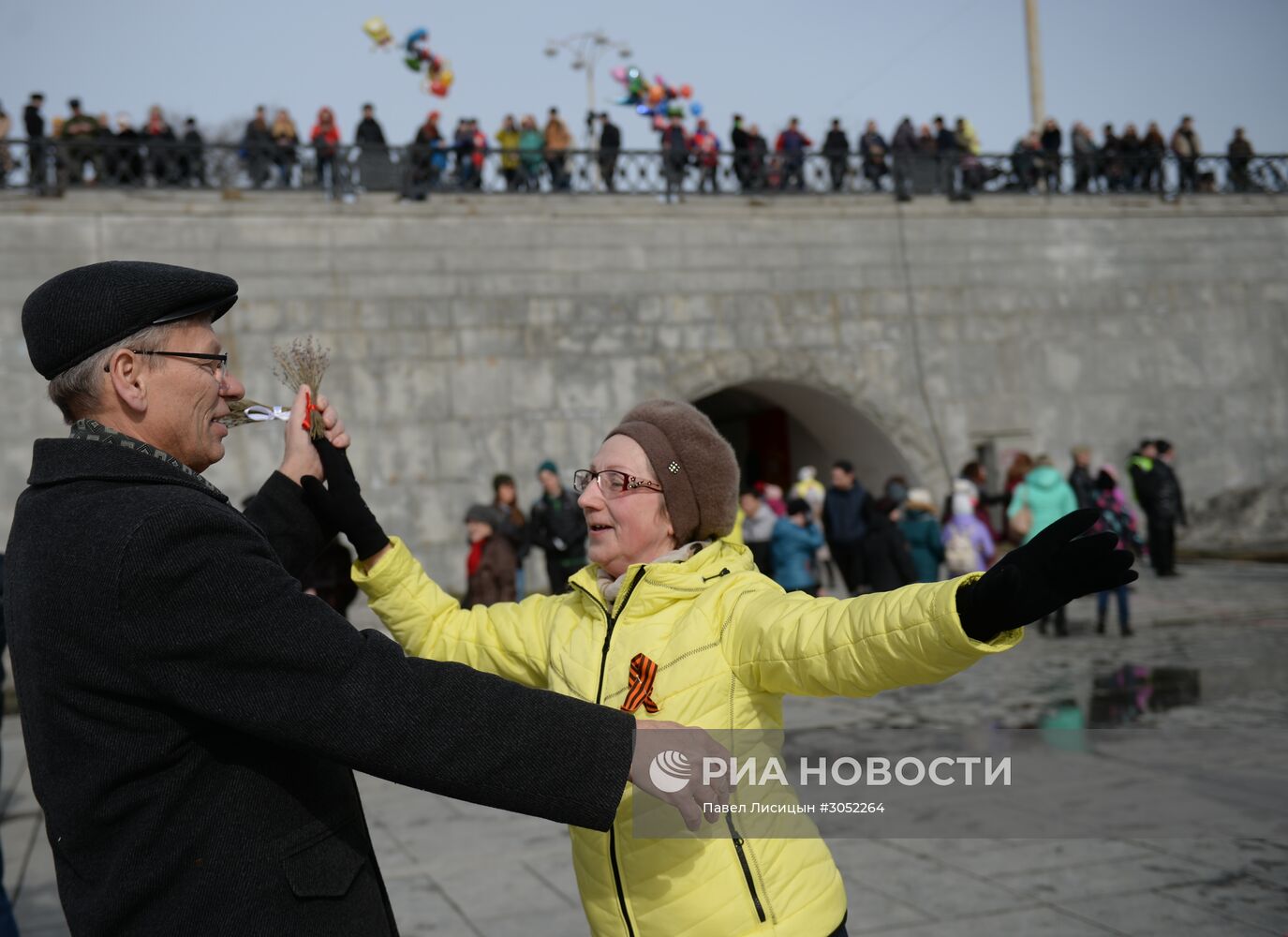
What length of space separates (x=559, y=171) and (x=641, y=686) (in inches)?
623

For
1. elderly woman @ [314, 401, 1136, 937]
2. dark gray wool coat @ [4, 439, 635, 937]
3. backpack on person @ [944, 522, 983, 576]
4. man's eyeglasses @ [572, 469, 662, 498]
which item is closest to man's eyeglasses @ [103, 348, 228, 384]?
dark gray wool coat @ [4, 439, 635, 937]

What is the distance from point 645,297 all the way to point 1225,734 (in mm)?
11814

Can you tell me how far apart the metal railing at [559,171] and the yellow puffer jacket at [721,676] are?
1500 centimetres

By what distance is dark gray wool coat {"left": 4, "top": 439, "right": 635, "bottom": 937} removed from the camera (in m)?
1.70

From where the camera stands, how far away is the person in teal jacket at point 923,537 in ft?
37.3

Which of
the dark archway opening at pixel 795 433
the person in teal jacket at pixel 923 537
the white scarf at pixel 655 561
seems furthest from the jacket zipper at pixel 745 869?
the dark archway opening at pixel 795 433

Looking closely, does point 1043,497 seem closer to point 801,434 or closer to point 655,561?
point 655,561

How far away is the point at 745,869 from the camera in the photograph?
7.30ft

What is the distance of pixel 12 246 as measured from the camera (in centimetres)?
1488

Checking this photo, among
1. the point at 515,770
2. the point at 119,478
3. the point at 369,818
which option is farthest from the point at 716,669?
the point at 369,818

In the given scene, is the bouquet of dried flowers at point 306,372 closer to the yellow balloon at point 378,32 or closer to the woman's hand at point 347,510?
the woman's hand at point 347,510

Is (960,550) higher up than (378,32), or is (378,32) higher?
(378,32)

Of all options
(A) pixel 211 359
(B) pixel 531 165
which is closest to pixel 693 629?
(A) pixel 211 359

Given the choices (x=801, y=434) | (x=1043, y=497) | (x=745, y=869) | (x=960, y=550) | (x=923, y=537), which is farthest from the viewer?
(x=801, y=434)
